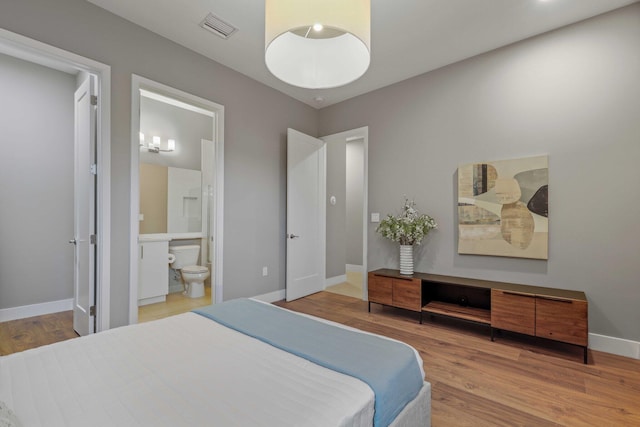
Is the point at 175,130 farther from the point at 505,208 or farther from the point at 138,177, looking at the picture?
the point at 505,208

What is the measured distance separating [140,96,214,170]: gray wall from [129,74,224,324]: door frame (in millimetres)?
1646

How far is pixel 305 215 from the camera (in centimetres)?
427

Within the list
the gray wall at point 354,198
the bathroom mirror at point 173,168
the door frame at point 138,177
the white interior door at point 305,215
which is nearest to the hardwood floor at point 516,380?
the white interior door at point 305,215

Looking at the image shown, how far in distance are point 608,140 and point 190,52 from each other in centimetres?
404

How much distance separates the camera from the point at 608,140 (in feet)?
8.27

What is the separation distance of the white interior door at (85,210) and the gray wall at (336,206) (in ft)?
10.9

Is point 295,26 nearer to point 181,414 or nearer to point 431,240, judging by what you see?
point 181,414

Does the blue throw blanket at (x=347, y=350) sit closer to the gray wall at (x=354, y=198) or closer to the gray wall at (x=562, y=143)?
the gray wall at (x=562, y=143)

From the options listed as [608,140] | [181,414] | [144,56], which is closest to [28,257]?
[144,56]

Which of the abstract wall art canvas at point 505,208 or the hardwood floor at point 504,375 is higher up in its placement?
the abstract wall art canvas at point 505,208

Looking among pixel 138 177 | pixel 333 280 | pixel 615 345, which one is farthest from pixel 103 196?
pixel 615 345

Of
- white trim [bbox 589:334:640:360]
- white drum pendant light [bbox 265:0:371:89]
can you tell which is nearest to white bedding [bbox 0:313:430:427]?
white drum pendant light [bbox 265:0:371:89]

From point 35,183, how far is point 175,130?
186 cm

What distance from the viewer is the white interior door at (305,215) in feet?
13.2
